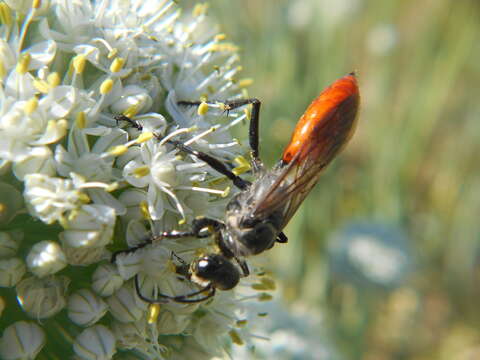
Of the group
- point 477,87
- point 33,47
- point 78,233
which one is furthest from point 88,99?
point 477,87

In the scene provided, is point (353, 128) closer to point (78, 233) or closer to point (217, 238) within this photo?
point (217, 238)

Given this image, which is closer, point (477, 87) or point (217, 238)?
point (217, 238)

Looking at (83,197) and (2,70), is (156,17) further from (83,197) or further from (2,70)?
(83,197)

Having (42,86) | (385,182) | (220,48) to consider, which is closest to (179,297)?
(42,86)

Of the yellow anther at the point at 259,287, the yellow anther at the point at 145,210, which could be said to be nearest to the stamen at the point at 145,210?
the yellow anther at the point at 145,210

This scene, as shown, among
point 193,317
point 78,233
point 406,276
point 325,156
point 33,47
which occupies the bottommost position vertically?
point 406,276

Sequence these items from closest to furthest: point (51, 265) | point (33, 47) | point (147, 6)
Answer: point (51, 265)
point (33, 47)
point (147, 6)

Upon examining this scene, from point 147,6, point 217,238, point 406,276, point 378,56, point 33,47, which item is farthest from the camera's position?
point 378,56
